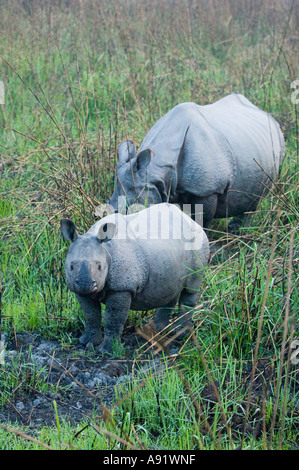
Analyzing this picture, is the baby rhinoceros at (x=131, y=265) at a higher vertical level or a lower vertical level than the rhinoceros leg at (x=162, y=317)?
higher

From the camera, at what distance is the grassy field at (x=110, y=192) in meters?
3.36

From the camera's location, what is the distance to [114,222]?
12.7 ft

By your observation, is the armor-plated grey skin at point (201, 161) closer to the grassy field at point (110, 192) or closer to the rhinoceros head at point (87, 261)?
the grassy field at point (110, 192)

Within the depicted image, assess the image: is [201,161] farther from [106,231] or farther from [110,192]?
[106,231]

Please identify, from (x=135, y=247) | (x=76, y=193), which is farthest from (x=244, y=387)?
(x=76, y=193)

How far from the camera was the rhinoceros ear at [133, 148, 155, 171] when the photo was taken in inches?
183

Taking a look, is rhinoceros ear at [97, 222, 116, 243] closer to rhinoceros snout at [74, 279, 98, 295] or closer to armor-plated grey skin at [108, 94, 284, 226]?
rhinoceros snout at [74, 279, 98, 295]

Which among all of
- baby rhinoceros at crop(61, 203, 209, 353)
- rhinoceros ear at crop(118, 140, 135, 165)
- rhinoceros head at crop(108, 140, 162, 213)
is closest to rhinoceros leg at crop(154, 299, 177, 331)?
baby rhinoceros at crop(61, 203, 209, 353)

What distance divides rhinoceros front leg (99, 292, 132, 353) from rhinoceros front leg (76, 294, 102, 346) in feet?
0.29

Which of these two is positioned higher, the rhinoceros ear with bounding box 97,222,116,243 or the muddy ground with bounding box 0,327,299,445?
the rhinoceros ear with bounding box 97,222,116,243

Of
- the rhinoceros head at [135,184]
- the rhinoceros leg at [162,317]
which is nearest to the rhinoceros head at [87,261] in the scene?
the rhinoceros leg at [162,317]

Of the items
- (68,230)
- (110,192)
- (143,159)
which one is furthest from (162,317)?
(110,192)

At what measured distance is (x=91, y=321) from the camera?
159 inches

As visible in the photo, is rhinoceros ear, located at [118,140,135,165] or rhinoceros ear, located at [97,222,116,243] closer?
rhinoceros ear, located at [97,222,116,243]
